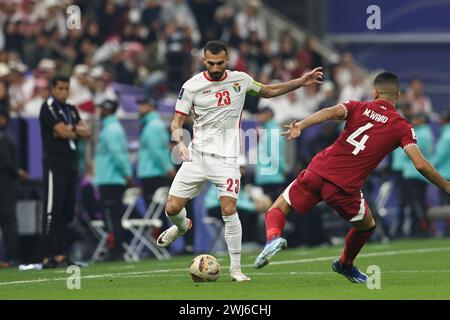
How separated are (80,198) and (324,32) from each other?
1546 cm

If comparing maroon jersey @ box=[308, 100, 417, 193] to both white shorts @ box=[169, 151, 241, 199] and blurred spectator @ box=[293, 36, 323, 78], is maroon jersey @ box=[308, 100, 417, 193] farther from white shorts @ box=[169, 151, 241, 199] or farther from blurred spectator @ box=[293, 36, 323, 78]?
blurred spectator @ box=[293, 36, 323, 78]

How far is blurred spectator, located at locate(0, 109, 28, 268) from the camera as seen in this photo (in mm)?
20219

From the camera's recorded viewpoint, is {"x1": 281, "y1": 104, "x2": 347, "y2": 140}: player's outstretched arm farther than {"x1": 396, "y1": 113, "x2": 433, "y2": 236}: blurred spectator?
No

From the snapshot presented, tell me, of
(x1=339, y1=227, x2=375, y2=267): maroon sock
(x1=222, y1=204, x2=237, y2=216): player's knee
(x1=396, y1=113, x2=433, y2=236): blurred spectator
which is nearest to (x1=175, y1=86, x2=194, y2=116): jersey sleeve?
(x1=222, y1=204, x2=237, y2=216): player's knee

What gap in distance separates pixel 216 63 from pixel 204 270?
219 cm

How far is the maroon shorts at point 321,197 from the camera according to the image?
14211 mm

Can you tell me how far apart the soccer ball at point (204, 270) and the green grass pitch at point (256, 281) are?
112 mm

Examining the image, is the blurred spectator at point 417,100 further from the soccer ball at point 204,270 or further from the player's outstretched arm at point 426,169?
the player's outstretched arm at point 426,169

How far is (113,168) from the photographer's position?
2186cm

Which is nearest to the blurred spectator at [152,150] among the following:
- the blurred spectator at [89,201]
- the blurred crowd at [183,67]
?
the blurred crowd at [183,67]

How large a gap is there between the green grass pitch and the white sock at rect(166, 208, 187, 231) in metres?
0.58

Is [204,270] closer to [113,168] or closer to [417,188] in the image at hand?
[113,168]

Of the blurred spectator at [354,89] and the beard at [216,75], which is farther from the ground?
the beard at [216,75]

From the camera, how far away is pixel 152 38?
28.7 m
